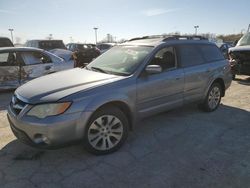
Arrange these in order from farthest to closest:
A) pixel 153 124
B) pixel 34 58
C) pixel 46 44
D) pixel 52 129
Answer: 1. pixel 46 44
2. pixel 34 58
3. pixel 153 124
4. pixel 52 129

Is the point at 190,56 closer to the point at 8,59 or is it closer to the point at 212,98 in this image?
the point at 212,98

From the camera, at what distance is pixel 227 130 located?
14.8ft

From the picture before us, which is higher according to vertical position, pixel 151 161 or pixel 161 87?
pixel 161 87

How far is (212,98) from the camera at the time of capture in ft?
18.1

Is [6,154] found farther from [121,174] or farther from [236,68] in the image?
[236,68]

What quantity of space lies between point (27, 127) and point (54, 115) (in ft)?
1.31

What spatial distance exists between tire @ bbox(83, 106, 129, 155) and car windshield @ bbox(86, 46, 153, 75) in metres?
0.74

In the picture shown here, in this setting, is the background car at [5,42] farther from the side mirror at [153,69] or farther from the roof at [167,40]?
the side mirror at [153,69]

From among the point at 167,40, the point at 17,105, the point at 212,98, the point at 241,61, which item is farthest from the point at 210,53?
the point at 241,61

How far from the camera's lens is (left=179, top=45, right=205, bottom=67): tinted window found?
4.75 meters

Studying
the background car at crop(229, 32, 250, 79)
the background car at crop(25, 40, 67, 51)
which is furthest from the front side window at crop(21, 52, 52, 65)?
the background car at crop(25, 40, 67, 51)

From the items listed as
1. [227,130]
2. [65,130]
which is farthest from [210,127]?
[65,130]

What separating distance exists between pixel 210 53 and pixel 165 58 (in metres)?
1.50

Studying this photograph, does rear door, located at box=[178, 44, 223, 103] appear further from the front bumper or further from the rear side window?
the front bumper
